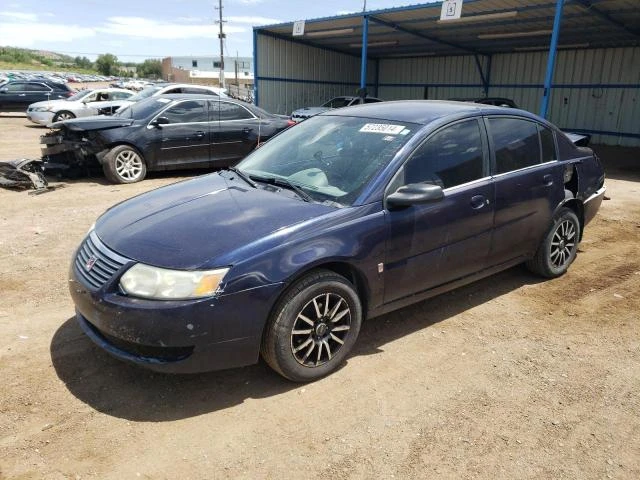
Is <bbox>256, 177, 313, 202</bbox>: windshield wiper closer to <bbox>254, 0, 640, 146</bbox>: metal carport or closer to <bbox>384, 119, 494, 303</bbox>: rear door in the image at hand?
<bbox>384, 119, 494, 303</bbox>: rear door

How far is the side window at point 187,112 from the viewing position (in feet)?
30.1

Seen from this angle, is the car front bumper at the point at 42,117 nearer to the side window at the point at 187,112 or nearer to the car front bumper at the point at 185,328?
the side window at the point at 187,112

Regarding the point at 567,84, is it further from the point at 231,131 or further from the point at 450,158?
the point at 450,158

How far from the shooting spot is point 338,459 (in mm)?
2492

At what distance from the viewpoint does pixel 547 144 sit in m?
4.54

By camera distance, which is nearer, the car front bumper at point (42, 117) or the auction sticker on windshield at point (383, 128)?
the auction sticker on windshield at point (383, 128)

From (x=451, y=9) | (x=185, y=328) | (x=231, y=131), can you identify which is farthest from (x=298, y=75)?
(x=185, y=328)

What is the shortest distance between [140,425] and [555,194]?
12.5ft

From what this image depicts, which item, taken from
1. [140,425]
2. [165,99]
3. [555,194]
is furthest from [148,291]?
[165,99]

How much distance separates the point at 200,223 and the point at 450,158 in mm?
1888

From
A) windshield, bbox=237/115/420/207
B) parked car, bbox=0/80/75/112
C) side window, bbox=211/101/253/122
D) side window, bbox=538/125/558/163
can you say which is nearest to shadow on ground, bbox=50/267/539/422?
windshield, bbox=237/115/420/207

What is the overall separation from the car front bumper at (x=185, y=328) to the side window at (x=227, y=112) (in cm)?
726

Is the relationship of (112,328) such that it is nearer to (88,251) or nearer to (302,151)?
(88,251)

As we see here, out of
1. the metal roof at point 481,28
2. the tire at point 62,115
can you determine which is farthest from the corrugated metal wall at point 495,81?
the tire at point 62,115
